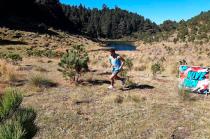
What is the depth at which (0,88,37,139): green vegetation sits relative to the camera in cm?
456

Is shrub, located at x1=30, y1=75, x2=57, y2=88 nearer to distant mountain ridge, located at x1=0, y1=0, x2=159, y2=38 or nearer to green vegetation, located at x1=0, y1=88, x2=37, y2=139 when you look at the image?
green vegetation, located at x1=0, y1=88, x2=37, y2=139

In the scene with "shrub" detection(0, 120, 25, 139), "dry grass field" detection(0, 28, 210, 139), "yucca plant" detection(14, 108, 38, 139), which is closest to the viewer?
"shrub" detection(0, 120, 25, 139)

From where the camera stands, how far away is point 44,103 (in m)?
12.3

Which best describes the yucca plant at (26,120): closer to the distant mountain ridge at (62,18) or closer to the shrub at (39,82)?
the shrub at (39,82)

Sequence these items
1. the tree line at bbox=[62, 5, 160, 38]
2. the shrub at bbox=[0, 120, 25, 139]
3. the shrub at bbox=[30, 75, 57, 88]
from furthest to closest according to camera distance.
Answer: the tree line at bbox=[62, 5, 160, 38], the shrub at bbox=[30, 75, 57, 88], the shrub at bbox=[0, 120, 25, 139]

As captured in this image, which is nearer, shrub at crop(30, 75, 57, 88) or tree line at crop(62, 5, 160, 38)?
shrub at crop(30, 75, 57, 88)

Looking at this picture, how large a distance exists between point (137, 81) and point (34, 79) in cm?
471

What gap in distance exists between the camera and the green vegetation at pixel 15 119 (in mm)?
4562

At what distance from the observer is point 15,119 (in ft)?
15.8

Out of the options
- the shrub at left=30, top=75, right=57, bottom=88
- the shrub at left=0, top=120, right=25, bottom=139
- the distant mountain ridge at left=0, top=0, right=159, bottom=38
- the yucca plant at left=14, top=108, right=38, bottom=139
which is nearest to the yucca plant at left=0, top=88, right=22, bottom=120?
the yucca plant at left=14, top=108, right=38, bottom=139

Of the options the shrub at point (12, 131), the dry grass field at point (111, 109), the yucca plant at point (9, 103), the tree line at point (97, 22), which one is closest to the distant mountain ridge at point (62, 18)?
the tree line at point (97, 22)

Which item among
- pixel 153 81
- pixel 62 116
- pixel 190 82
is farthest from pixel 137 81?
pixel 62 116

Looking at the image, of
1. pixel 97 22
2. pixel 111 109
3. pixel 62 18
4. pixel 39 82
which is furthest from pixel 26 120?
pixel 97 22

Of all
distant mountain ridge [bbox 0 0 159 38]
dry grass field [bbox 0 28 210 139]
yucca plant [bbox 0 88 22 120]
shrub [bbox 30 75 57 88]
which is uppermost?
distant mountain ridge [bbox 0 0 159 38]
